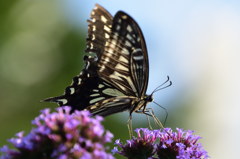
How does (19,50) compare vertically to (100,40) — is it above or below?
above

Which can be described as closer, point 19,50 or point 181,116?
point 19,50

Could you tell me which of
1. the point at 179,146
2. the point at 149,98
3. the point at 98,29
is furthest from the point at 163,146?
the point at 98,29

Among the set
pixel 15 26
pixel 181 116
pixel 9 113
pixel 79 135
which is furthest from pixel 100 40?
pixel 181 116

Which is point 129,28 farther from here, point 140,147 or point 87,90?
point 140,147

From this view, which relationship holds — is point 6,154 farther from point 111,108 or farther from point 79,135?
point 111,108

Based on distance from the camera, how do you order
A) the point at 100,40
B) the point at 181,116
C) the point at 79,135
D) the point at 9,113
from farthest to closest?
1. the point at 181,116
2. the point at 9,113
3. the point at 100,40
4. the point at 79,135

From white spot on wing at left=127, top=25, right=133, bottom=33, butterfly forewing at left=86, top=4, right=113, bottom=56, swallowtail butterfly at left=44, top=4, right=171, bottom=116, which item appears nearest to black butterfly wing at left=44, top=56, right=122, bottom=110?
swallowtail butterfly at left=44, top=4, right=171, bottom=116

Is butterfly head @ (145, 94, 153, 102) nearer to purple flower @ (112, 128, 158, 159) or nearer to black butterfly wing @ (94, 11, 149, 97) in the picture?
black butterfly wing @ (94, 11, 149, 97)
